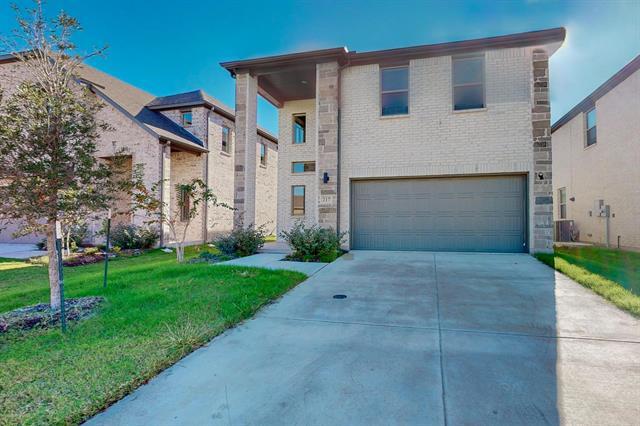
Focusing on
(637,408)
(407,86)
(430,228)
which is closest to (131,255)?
(430,228)

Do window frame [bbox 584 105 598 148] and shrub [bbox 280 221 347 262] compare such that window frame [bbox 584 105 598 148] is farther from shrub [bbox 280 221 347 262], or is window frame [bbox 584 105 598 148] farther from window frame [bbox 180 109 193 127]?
window frame [bbox 180 109 193 127]

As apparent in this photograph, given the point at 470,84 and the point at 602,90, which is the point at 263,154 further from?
the point at 602,90

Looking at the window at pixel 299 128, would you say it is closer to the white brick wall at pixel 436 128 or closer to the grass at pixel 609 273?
the white brick wall at pixel 436 128

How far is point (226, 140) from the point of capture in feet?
58.7

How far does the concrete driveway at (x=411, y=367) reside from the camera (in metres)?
2.29

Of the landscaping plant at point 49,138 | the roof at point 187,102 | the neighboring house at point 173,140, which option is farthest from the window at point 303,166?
the landscaping plant at point 49,138

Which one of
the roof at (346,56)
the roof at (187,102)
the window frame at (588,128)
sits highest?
the roof at (187,102)

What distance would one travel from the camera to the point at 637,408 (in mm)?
2293

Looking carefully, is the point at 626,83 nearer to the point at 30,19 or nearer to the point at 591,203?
the point at 591,203

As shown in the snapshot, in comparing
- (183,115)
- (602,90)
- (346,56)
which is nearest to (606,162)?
(602,90)

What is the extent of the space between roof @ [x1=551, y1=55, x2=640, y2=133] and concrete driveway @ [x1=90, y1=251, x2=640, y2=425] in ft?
33.4

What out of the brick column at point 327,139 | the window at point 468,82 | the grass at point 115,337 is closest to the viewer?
the grass at point 115,337

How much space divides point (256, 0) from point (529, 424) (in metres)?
11.7

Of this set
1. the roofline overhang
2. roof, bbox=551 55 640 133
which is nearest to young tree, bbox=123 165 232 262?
the roofline overhang
